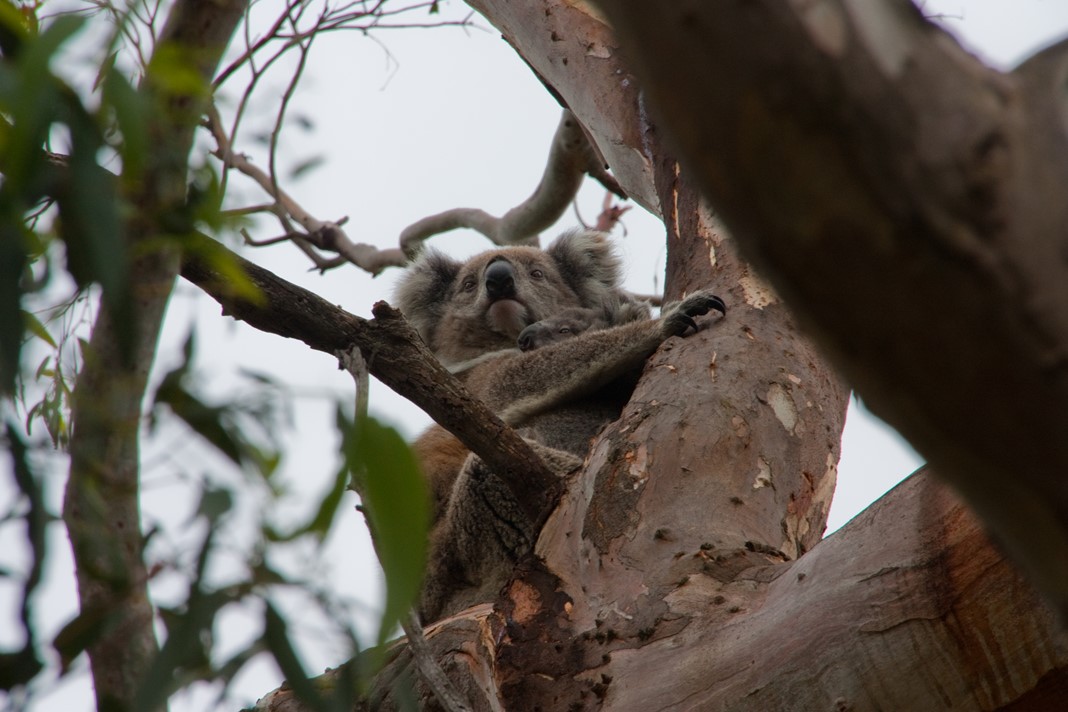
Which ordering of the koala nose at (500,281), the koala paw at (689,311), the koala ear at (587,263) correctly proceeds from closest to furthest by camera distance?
the koala paw at (689,311), the koala nose at (500,281), the koala ear at (587,263)

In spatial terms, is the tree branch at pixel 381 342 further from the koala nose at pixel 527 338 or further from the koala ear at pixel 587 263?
the koala ear at pixel 587 263

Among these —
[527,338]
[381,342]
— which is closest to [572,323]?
[527,338]

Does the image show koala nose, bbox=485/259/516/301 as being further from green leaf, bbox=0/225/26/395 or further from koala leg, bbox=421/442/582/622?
green leaf, bbox=0/225/26/395

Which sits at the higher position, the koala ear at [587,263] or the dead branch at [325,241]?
the dead branch at [325,241]

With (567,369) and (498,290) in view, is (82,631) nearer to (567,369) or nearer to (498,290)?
(567,369)

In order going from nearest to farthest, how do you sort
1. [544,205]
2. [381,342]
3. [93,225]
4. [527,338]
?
[93,225] < [381,342] < [527,338] < [544,205]

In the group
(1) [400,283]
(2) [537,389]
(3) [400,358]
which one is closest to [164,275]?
(3) [400,358]

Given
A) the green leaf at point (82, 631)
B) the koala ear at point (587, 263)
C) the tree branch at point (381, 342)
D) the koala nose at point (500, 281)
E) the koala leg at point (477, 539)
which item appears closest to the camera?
the green leaf at point (82, 631)

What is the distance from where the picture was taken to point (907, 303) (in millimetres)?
728

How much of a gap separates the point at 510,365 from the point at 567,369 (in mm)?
449

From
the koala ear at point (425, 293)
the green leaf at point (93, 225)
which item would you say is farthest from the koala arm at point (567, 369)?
the green leaf at point (93, 225)

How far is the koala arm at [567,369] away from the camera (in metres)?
3.85

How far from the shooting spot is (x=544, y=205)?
6.32 meters

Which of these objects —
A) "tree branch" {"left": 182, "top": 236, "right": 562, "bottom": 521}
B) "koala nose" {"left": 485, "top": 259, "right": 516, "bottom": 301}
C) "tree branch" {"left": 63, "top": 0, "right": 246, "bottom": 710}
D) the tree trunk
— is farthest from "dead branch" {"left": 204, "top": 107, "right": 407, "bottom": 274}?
"tree branch" {"left": 63, "top": 0, "right": 246, "bottom": 710}
